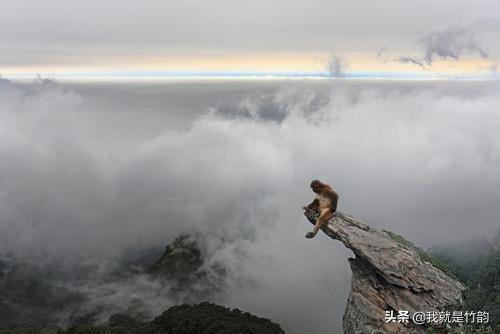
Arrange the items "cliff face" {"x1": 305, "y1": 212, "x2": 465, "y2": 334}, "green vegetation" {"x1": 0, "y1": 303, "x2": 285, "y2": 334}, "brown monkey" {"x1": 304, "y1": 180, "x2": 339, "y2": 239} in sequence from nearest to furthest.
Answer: "brown monkey" {"x1": 304, "y1": 180, "x2": 339, "y2": 239}, "cliff face" {"x1": 305, "y1": 212, "x2": 465, "y2": 334}, "green vegetation" {"x1": 0, "y1": 303, "x2": 285, "y2": 334}

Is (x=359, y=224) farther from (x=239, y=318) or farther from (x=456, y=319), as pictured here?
(x=239, y=318)

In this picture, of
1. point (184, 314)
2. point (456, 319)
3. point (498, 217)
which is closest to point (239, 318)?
point (184, 314)

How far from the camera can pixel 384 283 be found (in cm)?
4784

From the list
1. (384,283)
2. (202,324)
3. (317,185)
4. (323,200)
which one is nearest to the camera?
(317,185)

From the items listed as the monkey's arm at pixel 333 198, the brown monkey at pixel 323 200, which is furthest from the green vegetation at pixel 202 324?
the monkey's arm at pixel 333 198

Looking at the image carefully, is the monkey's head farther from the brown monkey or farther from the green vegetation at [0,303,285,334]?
the green vegetation at [0,303,285,334]

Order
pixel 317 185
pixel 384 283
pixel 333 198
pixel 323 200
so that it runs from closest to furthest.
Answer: pixel 317 185 → pixel 333 198 → pixel 323 200 → pixel 384 283

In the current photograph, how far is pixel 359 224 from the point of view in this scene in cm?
4984

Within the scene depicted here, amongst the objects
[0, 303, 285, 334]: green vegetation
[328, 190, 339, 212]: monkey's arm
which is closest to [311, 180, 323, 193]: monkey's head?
[328, 190, 339, 212]: monkey's arm

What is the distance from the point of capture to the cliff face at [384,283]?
4572 cm

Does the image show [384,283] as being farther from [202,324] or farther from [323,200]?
[202,324]

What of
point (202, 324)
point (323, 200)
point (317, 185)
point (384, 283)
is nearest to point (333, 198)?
point (323, 200)

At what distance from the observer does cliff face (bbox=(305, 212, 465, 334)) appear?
150ft

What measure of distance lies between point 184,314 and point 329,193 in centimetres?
10012
